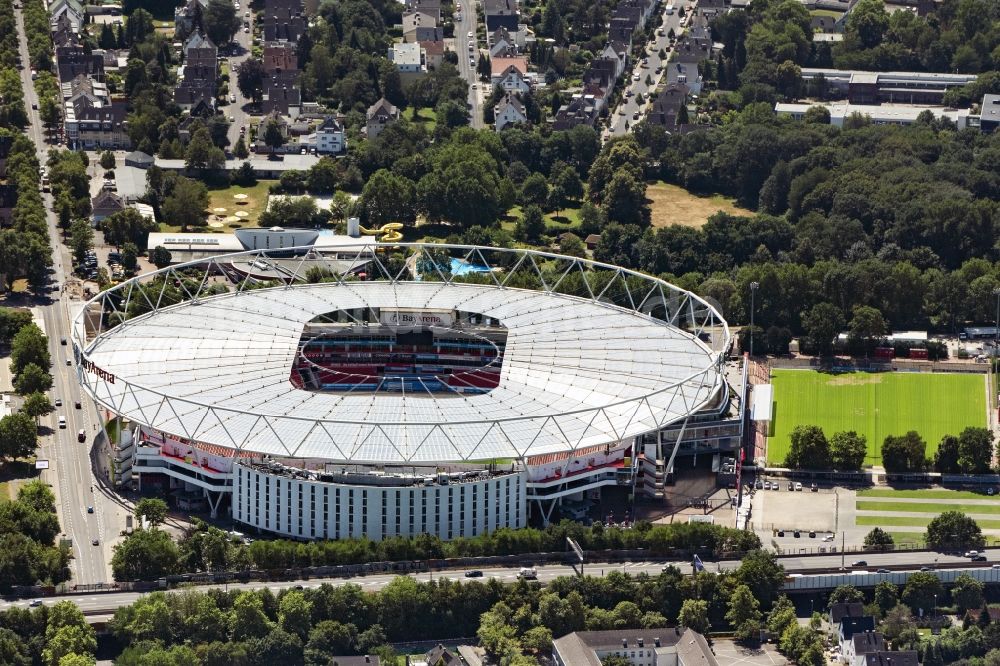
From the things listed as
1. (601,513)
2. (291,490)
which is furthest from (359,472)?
(601,513)

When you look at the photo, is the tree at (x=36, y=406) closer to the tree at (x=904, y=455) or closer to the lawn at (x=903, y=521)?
the lawn at (x=903, y=521)

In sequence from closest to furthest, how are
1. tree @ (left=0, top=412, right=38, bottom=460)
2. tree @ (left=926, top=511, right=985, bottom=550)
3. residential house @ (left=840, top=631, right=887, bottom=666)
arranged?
residential house @ (left=840, top=631, right=887, bottom=666) → tree @ (left=926, top=511, right=985, bottom=550) → tree @ (left=0, top=412, right=38, bottom=460)

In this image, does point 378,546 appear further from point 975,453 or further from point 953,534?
point 975,453

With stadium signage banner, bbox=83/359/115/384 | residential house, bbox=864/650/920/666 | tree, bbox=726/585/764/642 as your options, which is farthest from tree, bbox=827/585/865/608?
stadium signage banner, bbox=83/359/115/384

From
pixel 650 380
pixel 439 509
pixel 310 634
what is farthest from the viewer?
pixel 650 380

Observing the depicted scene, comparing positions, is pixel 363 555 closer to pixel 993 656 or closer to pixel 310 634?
pixel 310 634

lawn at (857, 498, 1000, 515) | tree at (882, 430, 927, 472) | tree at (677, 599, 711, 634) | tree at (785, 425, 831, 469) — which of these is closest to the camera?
tree at (677, 599, 711, 634)

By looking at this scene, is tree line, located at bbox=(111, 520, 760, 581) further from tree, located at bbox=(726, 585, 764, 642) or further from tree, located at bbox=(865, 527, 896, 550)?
tree, located at bbox=(726, 585, 764, 642)

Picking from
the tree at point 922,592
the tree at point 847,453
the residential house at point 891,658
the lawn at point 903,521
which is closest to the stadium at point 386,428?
the tree at point 847,453
